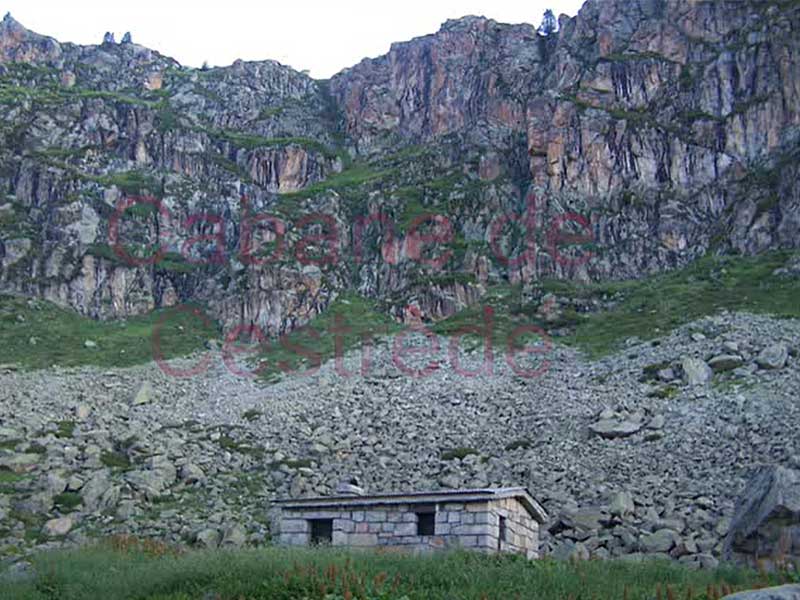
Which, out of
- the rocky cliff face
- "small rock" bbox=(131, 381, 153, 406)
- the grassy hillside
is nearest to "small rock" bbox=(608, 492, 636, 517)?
the grassy hillside

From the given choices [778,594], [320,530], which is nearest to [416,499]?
[320,530]

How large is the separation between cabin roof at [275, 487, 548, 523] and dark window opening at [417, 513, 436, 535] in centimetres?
54

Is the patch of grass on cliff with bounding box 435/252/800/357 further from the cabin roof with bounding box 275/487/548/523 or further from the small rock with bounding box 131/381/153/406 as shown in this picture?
the cabin roof with bounding box 275/487/548/523

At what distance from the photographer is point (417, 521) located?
24578 millimetres

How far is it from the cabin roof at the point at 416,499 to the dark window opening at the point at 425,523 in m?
0.54

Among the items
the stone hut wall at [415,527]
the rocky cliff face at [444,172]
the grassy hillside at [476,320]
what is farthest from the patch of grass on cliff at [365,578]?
the rocky cliff face at [444,172]

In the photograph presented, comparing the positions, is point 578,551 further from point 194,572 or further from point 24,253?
point 24,253

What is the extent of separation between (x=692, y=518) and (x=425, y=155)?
6311 centimetres

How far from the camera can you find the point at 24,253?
238 feet

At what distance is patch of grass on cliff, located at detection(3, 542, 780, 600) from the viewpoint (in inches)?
626

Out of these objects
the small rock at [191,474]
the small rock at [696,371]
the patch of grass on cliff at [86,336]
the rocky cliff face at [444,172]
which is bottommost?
the small rock at [191,474]

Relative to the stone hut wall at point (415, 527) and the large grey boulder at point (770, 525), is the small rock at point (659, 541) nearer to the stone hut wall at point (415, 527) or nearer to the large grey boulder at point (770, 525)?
the large grey boulder at point (770, 525)

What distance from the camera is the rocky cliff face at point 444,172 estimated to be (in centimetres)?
6894

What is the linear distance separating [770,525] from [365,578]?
10.6m
